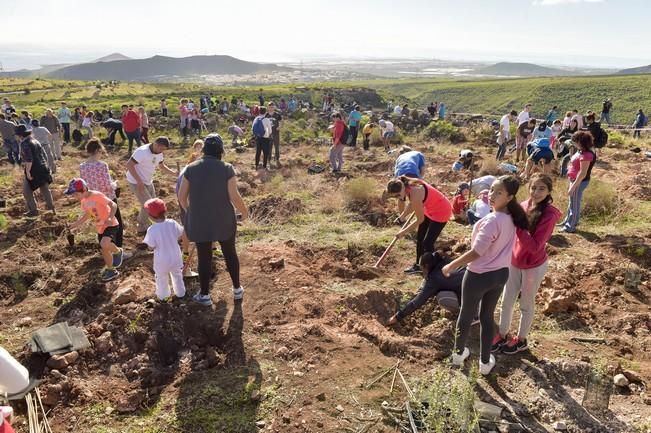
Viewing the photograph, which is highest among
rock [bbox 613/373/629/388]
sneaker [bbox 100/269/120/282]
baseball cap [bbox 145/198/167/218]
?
baseball cap [bbox 145/198/167/218]

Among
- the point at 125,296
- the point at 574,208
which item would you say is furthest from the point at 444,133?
the point at 125,296

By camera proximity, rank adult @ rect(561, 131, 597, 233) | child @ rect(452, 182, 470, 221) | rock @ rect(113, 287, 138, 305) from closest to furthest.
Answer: rock @ rect(113, 287, 138, 305) → adult @ rect(561, 131, 597, 233) → child @ rect(452, 182, 470, 221)

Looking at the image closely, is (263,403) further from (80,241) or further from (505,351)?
(80,241)

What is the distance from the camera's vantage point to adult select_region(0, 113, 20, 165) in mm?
11344

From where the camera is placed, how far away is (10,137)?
38.7 feet

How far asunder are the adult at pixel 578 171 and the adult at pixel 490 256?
4051 millimetres

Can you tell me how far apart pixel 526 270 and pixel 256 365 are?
253cm

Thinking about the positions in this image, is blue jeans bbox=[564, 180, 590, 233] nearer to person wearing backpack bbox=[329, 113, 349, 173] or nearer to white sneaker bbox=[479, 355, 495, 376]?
white sneaker bbox=[479, 355, 495, 376]

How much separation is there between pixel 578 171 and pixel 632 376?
147 inches

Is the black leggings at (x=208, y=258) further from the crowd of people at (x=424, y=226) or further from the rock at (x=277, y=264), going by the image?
the rock at (x=277, y=264)

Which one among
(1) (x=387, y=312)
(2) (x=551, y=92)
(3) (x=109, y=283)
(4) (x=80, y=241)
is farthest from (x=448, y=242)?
(2) (x=551, y=92)

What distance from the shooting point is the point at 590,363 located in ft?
Result: 13.6

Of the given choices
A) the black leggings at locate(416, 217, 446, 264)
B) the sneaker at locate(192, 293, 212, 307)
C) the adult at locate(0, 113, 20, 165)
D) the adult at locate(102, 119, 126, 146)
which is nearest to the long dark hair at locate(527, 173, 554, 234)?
the black leggings at locate(416, 217, 446, 264)

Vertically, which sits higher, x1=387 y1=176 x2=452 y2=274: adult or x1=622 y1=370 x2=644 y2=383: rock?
x1=387 y1=176 x2=452 y2=274: adult
